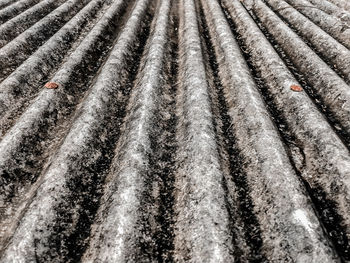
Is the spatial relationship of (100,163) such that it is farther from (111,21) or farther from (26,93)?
(111,21)

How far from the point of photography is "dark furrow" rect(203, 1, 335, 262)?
4.53 feet

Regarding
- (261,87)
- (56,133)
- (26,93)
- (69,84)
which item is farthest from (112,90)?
(261,87)

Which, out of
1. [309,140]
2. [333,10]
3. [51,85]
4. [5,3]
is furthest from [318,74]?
[5,3]

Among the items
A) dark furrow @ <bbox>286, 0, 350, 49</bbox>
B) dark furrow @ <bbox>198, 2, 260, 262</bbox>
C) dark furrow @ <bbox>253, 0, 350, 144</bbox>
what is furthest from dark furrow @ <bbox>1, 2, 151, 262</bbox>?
dark furrow @ <bbox>286, 0, 350, 49</bbox>

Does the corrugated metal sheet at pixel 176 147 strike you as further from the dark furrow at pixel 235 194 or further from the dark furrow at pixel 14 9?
the dark furrow at pixel 14 9

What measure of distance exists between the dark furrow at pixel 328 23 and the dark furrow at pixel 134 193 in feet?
8.69

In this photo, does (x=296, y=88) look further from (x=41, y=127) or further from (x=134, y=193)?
(x=41, y=127)

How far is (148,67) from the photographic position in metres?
2.97

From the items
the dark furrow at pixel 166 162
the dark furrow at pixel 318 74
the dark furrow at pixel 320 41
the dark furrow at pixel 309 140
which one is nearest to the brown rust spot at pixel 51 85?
the dark furrow at pixel 166 162

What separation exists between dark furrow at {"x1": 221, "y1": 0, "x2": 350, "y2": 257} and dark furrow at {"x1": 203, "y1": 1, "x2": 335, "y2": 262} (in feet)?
0.66

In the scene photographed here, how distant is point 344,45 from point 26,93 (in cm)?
383

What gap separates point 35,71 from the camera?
9.79 ft

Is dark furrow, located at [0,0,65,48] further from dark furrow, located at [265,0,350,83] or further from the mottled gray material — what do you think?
dark furrow, located at [265,0,350,83]

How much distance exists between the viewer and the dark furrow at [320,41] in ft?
9.61
